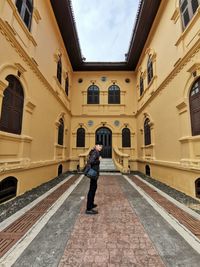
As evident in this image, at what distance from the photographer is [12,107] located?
5.68 metres

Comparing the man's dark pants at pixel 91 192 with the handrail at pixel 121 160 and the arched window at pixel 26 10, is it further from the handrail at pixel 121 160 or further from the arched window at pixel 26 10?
the handrail at pixel 121 160

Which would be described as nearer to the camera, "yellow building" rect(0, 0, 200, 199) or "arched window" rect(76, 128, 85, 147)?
"yellow building" rect(0, 0, 200, 199)

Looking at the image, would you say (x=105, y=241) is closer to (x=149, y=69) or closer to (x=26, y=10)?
(x=26, y=10)

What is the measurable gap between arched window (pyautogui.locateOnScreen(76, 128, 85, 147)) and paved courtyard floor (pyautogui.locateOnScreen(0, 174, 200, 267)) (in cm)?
1048

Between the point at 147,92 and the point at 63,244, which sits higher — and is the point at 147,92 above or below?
above

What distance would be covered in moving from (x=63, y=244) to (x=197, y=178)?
199 inches

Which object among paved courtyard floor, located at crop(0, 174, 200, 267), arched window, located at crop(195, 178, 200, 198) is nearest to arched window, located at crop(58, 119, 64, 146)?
paved courtyard floor, located at crop(0, 174, 200, 267)

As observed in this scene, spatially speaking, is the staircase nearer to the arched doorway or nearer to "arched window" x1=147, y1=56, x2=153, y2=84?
the arched doorway

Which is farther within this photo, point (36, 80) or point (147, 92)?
point (147, 92)

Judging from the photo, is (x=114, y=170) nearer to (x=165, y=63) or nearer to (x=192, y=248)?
(x=165, y=63)

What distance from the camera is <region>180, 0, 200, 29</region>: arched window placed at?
5938mm

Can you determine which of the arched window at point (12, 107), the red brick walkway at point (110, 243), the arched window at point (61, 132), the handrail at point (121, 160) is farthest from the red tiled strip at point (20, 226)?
the handrail at point (121, 160)

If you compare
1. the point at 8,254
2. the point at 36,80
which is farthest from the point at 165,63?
the point at 8,254

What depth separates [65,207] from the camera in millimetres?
4648
